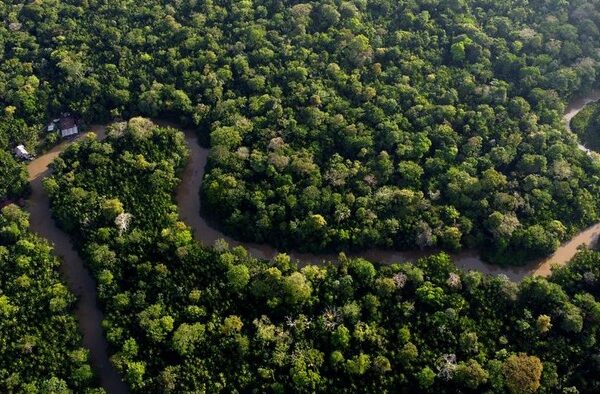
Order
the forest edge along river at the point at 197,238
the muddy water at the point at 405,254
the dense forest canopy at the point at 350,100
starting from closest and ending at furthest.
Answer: the forest edge along river at the point at 197,238
the muddy water at the point at 405,254
the dense forest canopy at the point at 350,100

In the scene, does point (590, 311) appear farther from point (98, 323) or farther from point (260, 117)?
point (98, 323)

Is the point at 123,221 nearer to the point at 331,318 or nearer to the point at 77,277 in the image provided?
the point at 77,277

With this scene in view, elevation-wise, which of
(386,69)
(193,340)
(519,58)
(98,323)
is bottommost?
(98,323)

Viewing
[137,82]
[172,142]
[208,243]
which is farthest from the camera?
[137,82]

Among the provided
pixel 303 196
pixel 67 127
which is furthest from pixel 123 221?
pixel 303 196

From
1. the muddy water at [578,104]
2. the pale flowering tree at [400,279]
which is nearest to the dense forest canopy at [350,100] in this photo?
the muddy water at [578,104]

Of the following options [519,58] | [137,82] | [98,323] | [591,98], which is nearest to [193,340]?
[98,323]

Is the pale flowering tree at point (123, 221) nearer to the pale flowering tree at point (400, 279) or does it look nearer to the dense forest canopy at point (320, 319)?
the dense forest canopy at point (320, 319)
